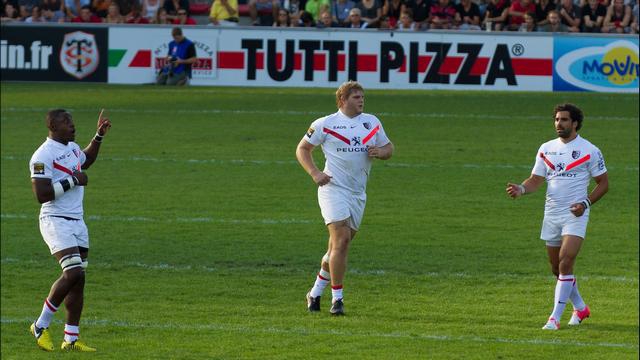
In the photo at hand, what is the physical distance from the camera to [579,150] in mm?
11820

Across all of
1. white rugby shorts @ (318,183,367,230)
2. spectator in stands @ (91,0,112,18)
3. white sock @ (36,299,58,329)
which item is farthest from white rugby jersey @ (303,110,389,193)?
spectator in stands @ (91,0,112,18)

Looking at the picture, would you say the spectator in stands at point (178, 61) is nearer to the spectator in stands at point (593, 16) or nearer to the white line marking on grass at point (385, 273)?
the spectator in stands at point (593, 16)

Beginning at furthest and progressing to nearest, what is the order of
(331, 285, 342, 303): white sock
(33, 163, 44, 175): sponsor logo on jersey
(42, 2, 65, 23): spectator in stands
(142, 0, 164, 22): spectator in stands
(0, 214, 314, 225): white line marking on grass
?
1. (142, 0, 164, 22): spectator in stands
2. (42, 2, 65, 23): spectator in stands
3. (0, 214, 314, 225): white line marking on grass
4. (331, 285, 342, 303): white sock
5. (33, 163, 44, 175): sponsor logo on jersey

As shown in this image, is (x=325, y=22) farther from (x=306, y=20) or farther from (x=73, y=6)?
(x=73, y=6)

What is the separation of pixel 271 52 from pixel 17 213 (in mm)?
10293

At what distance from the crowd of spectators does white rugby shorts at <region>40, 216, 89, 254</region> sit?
59.1ft

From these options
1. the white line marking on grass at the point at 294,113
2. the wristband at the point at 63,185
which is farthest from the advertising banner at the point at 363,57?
the wristband at the point at 63,185

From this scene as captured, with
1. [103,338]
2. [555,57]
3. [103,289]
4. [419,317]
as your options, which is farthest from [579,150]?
[555,57]

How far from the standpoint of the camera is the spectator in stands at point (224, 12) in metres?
30.5

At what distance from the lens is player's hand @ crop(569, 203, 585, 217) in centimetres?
1173

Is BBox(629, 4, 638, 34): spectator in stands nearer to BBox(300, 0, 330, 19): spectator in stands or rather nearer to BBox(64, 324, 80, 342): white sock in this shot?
BBox(300, 0, 330, 19): spectator in stands

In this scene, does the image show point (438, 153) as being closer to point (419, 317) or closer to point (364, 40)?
point (364, 40)

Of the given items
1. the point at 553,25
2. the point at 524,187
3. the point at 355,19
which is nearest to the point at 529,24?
the point at 553,25

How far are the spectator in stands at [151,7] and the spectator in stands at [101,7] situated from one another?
2.84ft
